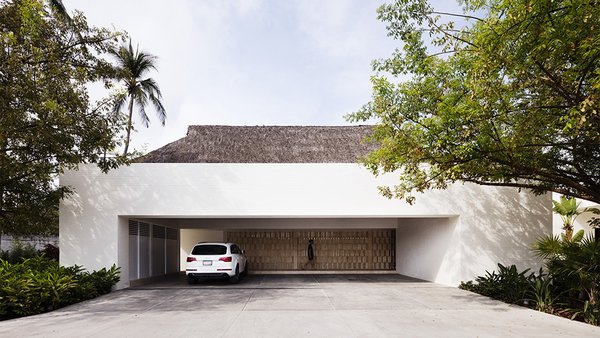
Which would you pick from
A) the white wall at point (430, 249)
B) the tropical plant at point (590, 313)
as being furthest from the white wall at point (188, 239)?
the tropical plant at point (590, 313)

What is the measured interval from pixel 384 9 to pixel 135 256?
11.7m

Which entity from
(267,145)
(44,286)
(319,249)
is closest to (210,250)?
(44,286)

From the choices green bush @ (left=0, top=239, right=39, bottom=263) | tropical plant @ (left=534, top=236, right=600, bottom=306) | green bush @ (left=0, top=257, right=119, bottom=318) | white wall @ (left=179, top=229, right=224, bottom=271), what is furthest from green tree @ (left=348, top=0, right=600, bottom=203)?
green bush @ (left=0, top=239, right=39, bottom=263)

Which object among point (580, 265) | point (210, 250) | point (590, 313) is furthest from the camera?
point (210, 250)

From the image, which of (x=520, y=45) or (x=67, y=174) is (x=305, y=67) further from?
(x=520, y=45)

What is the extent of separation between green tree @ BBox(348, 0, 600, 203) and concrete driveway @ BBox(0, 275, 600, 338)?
3.06m

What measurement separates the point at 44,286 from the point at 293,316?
5.97 metres

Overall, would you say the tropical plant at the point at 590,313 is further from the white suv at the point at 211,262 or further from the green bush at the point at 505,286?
the white suv at the point at 211,262

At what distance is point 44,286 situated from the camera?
10.6m

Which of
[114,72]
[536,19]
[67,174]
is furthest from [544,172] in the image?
[67,174]

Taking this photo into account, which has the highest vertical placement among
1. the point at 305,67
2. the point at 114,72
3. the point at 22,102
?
the point at 305,67

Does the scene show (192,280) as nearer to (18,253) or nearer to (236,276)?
(236,276)

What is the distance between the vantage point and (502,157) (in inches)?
386

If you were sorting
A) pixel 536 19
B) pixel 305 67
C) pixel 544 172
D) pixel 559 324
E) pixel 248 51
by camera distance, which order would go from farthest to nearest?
pixel 305 67, pixel 248 51, pixel 544 172, pixel 559 324, pixel 536 19
